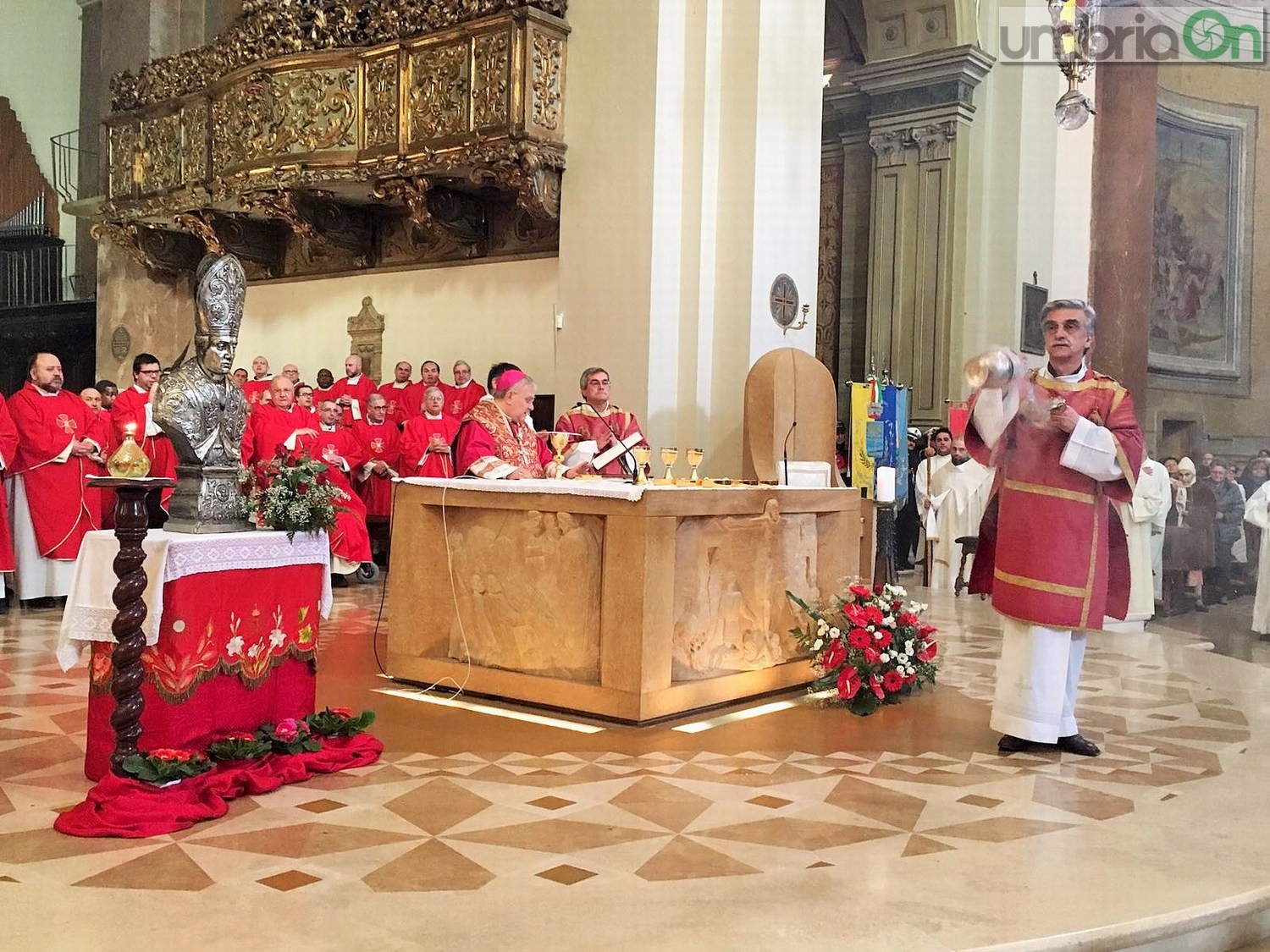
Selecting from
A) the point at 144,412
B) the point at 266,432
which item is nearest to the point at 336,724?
the point at 144,412

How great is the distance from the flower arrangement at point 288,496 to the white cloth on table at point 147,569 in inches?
5.9

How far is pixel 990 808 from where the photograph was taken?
15.0 feet

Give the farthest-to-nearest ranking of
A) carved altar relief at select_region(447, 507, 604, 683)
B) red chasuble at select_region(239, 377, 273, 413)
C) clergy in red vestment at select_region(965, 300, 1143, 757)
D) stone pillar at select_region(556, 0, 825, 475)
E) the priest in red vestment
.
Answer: the priest in red vestment < red chasuble at select_region(239, 377, 273, 413) < stone pillar at select_region(556, 0, 825, 475) < carved altar relief at select_region(447, 507, 604, 683) < clergy in red vestment at select_region(965, 300, 1143, 757)

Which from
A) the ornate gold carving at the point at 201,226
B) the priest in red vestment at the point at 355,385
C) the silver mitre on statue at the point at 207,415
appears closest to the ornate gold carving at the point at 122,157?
the ornate gold carving at the point at 201,226

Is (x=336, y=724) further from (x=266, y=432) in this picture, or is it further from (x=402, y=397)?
(x=402, y=397)

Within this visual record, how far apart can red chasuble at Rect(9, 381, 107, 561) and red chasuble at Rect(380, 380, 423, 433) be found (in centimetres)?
353

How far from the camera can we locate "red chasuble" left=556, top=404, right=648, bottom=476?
862 cm

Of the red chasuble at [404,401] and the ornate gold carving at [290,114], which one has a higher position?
the ornate gold carving at [290,114]

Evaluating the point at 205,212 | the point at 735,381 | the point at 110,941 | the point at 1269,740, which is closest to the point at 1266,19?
the point at 735,381

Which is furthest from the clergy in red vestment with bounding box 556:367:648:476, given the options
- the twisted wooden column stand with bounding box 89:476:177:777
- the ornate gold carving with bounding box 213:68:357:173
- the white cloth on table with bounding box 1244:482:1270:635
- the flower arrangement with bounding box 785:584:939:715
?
the white cloth on table with bounding box 1244:482:1270:635

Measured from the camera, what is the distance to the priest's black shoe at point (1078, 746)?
18.1ft

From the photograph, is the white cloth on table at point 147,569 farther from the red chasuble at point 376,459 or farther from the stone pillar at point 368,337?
the stone pillar at point 368,337

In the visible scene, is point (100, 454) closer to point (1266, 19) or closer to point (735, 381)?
point (735, 381)

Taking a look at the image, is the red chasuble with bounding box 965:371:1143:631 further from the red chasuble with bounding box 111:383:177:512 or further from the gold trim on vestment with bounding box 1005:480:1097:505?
the red chasuble with bounding box 111:383:177:512
